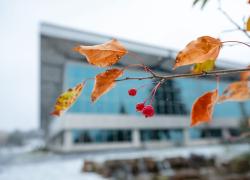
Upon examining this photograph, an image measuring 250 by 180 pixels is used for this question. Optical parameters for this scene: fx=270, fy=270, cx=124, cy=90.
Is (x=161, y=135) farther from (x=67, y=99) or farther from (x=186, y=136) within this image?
(x=67, y=99)

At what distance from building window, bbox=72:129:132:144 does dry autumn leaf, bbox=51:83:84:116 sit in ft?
58.2

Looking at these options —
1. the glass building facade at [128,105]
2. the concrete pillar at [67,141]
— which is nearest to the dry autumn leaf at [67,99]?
the glass building facade at [128,105]

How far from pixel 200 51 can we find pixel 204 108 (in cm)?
16

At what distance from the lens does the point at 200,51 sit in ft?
1.69

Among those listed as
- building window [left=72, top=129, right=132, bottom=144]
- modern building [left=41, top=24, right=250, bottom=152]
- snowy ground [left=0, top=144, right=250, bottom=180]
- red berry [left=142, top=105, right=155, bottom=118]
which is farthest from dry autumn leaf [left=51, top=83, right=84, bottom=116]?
building window [left=72, top=129, right=132, bottom=144]

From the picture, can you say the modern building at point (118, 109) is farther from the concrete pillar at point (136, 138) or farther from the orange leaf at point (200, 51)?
the orange leaf at point (200, 51)

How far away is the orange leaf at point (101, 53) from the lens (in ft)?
1.80

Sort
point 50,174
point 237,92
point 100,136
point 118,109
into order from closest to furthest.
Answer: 1. point 237,92
2. point 50,174
3. point 100,136
4. point 118,109

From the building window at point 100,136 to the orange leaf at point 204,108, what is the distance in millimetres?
17839

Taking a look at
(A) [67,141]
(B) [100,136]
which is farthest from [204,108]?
(B) [100,136]

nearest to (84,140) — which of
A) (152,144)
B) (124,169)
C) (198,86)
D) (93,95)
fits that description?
(152,144)

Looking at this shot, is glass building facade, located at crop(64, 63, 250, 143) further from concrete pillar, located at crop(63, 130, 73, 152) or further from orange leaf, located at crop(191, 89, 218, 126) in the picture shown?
orange leaf, located at crop(191, 89, 218, 126)

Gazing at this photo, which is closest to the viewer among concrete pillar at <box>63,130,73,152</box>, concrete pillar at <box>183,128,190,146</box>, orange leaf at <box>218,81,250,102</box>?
orange leaf at <box>218,81,250,102</box>

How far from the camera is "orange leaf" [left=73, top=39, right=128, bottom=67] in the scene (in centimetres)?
55
